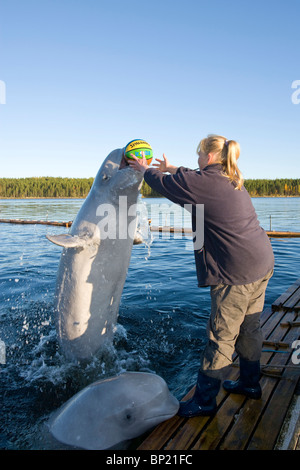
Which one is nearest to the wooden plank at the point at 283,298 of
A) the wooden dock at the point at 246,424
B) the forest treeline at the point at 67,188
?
the wooden dock at the point at 246,424

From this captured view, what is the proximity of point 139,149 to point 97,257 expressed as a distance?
163 cm

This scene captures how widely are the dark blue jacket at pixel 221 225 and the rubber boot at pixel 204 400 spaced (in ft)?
3.32

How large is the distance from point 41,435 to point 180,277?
7.76 m

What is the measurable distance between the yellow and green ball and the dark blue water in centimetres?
156

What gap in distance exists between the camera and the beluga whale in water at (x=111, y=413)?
3418 millimetres

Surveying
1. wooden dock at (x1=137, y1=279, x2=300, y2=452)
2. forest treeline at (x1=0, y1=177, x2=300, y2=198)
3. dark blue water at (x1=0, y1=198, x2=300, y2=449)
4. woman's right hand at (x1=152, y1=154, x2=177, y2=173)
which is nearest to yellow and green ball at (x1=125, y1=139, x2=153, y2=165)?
woman's right hand at (x1=152, y1=154, x2=177, y2=173)

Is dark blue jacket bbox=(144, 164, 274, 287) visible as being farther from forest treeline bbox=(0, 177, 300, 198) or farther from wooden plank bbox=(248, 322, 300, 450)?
forest treeline bbox=(0, 177, 300, 198)

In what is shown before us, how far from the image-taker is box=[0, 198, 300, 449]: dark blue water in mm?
4688

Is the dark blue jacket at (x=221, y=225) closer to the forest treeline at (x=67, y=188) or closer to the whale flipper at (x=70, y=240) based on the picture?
the whale flipper at (x=70, y=240)

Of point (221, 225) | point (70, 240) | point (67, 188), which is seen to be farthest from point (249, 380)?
point (67, 188)

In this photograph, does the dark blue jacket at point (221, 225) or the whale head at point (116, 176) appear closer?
the dark blue jacket at point (221, 225)

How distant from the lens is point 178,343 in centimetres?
627

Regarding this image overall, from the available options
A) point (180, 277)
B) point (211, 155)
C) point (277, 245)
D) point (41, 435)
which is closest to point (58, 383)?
point (41, 435)

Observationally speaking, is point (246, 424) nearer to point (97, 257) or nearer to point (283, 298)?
point (97, 257)
